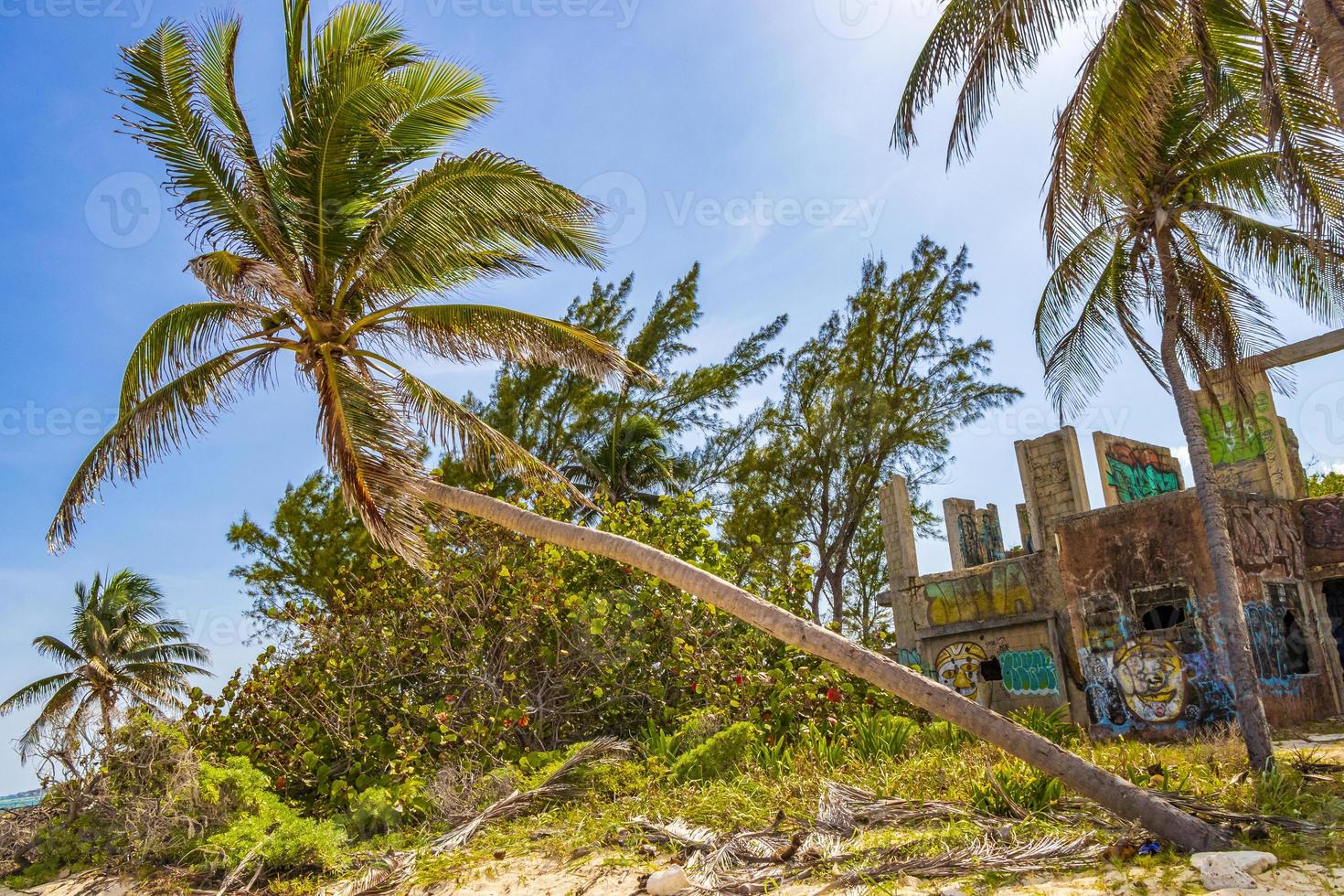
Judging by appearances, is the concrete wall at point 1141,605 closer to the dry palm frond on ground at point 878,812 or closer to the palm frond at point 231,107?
the dry palm frond on ground at point 878,812

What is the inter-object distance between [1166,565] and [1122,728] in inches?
93.4

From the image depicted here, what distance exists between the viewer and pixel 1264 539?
13.4 m

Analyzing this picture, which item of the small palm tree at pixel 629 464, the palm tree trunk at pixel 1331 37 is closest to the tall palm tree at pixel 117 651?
the small palm tree at pixel 629 464

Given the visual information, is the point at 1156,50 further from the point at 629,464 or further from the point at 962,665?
Answer: the point at 629,464

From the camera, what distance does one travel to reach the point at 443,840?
8250 millimetres

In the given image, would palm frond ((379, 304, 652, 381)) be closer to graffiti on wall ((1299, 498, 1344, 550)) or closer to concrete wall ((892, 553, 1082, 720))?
concrete wall ((892, 553, 1082, 720))

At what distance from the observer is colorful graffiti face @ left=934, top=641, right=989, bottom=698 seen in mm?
16234

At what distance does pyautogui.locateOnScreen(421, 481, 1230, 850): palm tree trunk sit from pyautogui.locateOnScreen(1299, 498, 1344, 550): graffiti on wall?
34.7 feet

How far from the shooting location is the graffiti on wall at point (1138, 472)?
16438 mm

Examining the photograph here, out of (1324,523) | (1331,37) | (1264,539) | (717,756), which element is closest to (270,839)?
(717,756)

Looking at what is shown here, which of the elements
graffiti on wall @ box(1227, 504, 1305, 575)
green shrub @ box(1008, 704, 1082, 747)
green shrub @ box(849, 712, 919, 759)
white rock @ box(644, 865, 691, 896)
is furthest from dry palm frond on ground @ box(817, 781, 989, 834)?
graffiti on wall @ box(1227, 504, 1305, 575)

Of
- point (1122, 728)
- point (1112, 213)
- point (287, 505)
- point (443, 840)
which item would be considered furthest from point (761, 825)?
point (287, 505)

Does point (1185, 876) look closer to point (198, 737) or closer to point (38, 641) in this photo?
point (198, 737)

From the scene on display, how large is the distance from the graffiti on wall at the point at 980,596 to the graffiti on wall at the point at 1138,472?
93.1 inches
